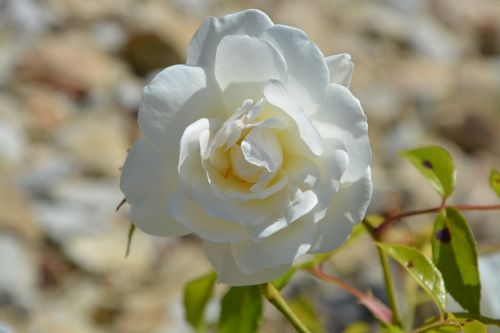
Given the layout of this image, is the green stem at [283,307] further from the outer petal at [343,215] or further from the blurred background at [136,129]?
the blurred background at [136,129]

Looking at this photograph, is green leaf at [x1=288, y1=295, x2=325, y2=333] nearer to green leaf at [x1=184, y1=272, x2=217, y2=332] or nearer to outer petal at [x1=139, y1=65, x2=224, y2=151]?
green leaf at [x1=184, y1=272, x2=217, y2=332]

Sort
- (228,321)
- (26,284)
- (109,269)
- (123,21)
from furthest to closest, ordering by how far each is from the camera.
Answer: (123,21), (109,269), (26,284), (228,321)

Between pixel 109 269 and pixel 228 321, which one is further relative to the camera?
pixel 109 269

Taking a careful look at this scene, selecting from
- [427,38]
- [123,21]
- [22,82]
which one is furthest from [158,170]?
[427,38]

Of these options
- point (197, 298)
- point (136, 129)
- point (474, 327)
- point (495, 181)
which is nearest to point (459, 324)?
point (474, 327)

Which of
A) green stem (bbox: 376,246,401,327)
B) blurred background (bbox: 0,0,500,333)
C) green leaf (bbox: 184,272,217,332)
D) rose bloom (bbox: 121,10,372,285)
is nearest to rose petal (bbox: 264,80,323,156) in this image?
rose bloom (bbox: 121,10,372,285)

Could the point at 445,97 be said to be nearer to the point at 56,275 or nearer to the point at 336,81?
the point at 56,275

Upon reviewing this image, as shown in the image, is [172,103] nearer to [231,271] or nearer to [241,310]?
[231,271]

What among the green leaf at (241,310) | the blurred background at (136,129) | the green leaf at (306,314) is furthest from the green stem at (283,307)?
the blurred background at (136,129)
